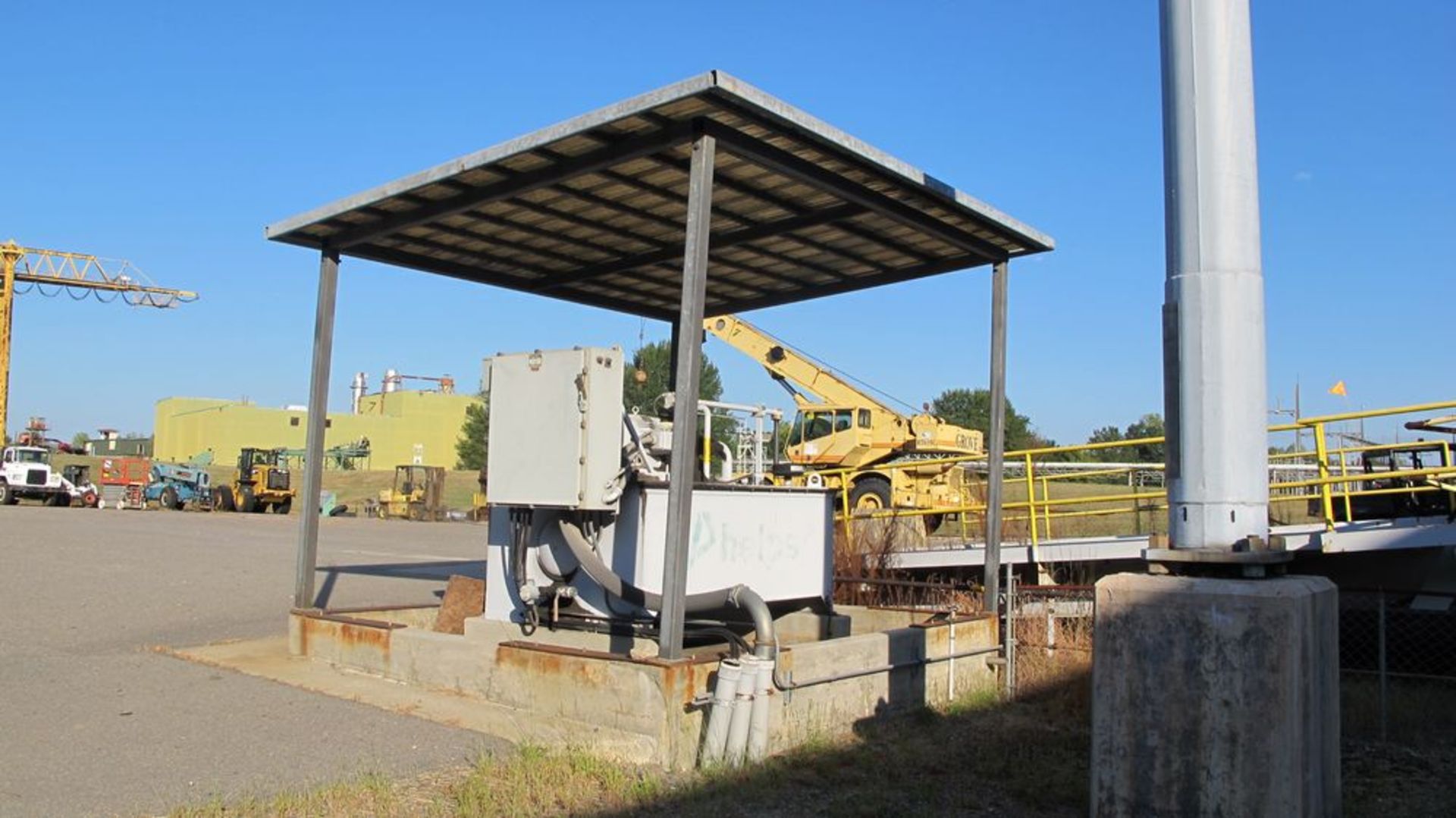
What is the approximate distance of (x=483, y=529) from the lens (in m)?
40.2

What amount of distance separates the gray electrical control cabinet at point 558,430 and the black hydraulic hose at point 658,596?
0.32 metres

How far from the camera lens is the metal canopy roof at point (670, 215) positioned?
7789mm

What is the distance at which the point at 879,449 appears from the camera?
25.8m

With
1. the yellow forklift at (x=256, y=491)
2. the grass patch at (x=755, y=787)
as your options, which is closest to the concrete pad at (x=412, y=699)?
the grass patch at (x=755, y=787)

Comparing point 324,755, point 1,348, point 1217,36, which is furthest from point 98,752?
point 1,348

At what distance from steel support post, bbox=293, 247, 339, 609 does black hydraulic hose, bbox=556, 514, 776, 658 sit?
2839mm

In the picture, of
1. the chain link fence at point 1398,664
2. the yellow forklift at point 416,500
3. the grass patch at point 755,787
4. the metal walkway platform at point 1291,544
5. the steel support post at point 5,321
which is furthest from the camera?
the steel support post at point 5,321

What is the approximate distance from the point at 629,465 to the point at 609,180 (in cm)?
230

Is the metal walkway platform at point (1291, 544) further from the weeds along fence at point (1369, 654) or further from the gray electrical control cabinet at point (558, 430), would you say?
the gray electrical control cabinet at point (558, 430)

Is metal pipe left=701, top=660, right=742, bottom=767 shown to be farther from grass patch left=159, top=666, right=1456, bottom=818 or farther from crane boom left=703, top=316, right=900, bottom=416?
crane boom left=703, top=316, right=900, bottom=416

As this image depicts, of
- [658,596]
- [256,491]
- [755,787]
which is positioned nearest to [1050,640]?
[658,596]

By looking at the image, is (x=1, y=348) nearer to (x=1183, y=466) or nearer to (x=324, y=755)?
(x=324, y=755)

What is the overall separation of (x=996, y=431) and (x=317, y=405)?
20.8ft

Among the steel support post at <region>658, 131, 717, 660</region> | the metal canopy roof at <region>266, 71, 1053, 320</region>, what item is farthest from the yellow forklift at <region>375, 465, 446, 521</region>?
the steel support post at <region>658, 131, 717, 660</region>
